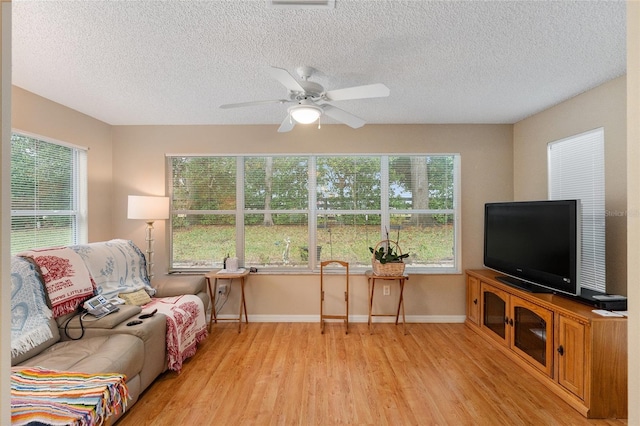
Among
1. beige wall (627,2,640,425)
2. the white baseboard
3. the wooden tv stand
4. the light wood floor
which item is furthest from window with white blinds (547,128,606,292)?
beige wall (627,2,640,425)

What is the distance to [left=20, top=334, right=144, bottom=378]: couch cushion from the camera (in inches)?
72.3

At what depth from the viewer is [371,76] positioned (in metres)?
2.36

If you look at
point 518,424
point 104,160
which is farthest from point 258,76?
point 518,424

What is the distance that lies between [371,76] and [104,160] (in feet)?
11.3

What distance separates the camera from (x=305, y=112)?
213cm

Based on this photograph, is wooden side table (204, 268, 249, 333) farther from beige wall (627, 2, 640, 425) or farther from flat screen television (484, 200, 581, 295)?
beige wall (627, 2, 640, 425)

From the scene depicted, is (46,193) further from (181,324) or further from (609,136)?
(609,136)

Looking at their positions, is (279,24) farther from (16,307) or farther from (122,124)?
(122,124)

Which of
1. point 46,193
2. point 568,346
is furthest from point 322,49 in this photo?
point 46,193

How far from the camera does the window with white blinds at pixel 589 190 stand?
2523mm

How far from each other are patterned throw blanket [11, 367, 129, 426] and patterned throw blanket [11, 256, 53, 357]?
1.59 feet

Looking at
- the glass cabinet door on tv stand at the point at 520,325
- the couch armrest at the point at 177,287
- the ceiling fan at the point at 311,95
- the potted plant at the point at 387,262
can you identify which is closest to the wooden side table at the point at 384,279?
the potted plant at the point at 387,262

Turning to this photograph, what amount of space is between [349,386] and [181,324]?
1.61 meters

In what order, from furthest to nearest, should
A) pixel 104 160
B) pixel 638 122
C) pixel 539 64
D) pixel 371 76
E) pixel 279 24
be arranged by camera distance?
1. pixel 104 160
2. pixel 371 76
3. pixel 539 64
4. pixel 279 24
5. pixel 638 122
